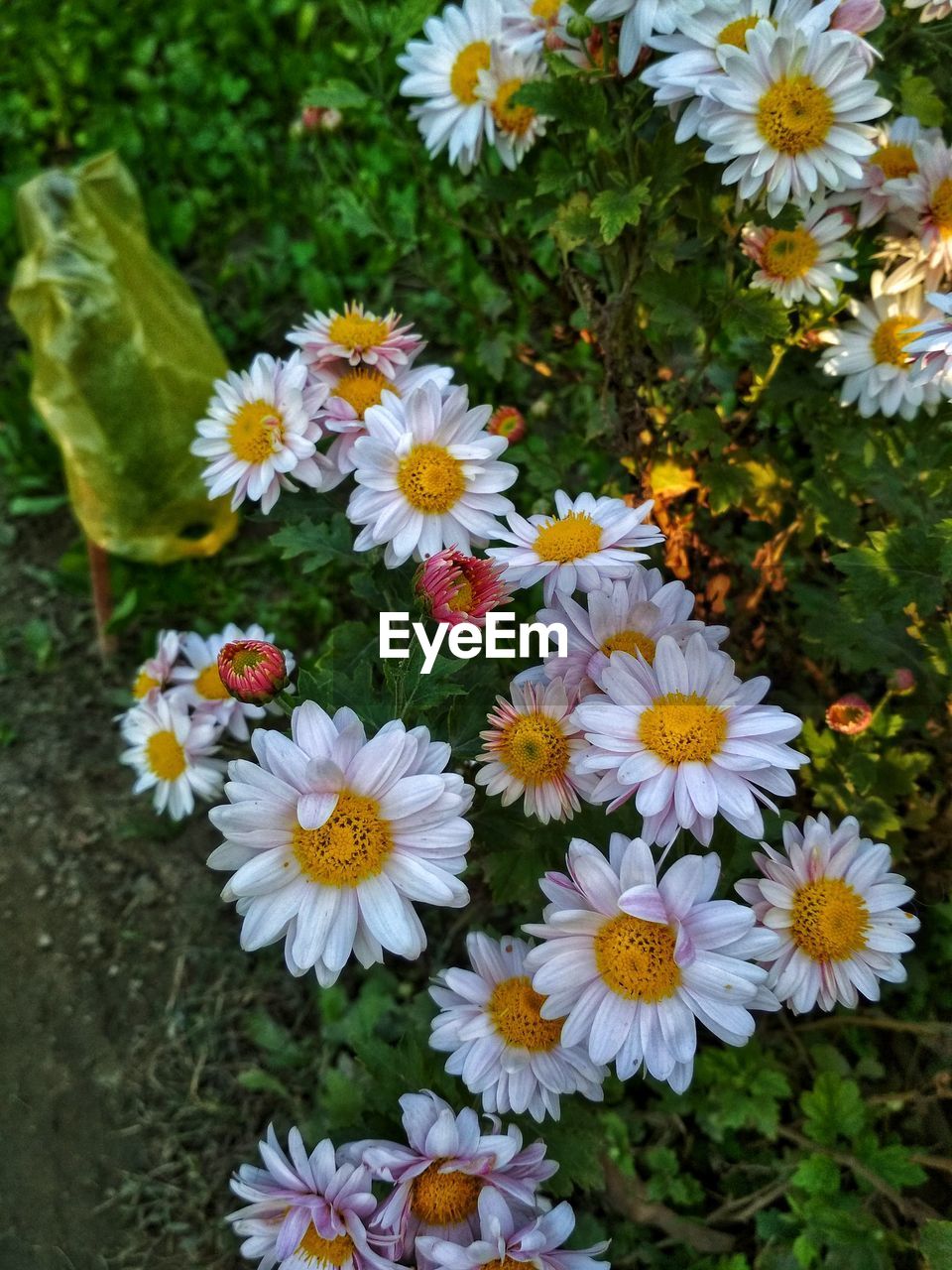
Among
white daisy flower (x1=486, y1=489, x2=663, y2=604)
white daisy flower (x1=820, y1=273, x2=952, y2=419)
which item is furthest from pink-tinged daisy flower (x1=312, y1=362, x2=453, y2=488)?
white daisy flower (x1=820, y1=273, x2=952, y2=419)

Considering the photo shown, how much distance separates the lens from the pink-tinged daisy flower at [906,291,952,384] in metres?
1.08

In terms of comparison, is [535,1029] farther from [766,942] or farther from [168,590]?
[168,590]

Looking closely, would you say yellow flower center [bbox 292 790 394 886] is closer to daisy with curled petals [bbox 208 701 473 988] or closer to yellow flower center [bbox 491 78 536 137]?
daisy with curled petals [bbox 208 701 473 988]

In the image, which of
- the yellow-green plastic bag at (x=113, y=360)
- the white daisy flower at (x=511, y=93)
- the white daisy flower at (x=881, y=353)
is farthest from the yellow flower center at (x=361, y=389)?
the yellow-green plastic bag at (x=113, y=360)

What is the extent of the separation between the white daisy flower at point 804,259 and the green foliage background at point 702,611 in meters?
0.03

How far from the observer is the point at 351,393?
52.0 inches

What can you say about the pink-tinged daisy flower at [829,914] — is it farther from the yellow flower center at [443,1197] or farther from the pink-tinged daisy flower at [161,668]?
the pink-tinged daisy flower at [161,668]

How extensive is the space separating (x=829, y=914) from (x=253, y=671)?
0.69 metres

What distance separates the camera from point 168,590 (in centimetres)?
241

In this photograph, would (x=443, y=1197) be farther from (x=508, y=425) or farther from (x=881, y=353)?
(x=881, y=353)

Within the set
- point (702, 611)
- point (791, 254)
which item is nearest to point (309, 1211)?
point (702, 611)

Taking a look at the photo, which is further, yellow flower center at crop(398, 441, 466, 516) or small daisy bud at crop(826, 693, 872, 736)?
small daisy bud at crop(826, 693, 872, 736)

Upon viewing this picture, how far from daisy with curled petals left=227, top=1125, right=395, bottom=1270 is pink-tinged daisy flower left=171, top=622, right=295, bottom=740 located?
61 cm

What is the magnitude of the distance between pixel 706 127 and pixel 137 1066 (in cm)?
184
